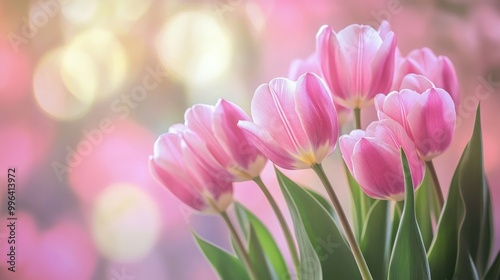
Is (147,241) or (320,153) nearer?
(320,153)

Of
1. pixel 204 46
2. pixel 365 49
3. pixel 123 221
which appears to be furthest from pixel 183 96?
pixel 365 49

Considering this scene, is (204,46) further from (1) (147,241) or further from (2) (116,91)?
(1) (147,241)

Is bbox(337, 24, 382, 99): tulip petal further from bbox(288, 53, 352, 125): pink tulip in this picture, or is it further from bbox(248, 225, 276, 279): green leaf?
bbox(248, 225, 276, 279): green leaf

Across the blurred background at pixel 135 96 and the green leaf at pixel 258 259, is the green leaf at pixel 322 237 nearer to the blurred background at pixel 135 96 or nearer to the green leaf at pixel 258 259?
the green leaf at pixel 258 259

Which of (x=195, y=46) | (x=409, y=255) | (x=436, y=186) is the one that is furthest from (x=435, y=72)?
(x=195, y=46)

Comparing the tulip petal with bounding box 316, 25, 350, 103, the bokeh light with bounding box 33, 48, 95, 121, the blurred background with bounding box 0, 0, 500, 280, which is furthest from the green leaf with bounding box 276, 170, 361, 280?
the bokeh light with bounding box 33, 48, 95, 121
